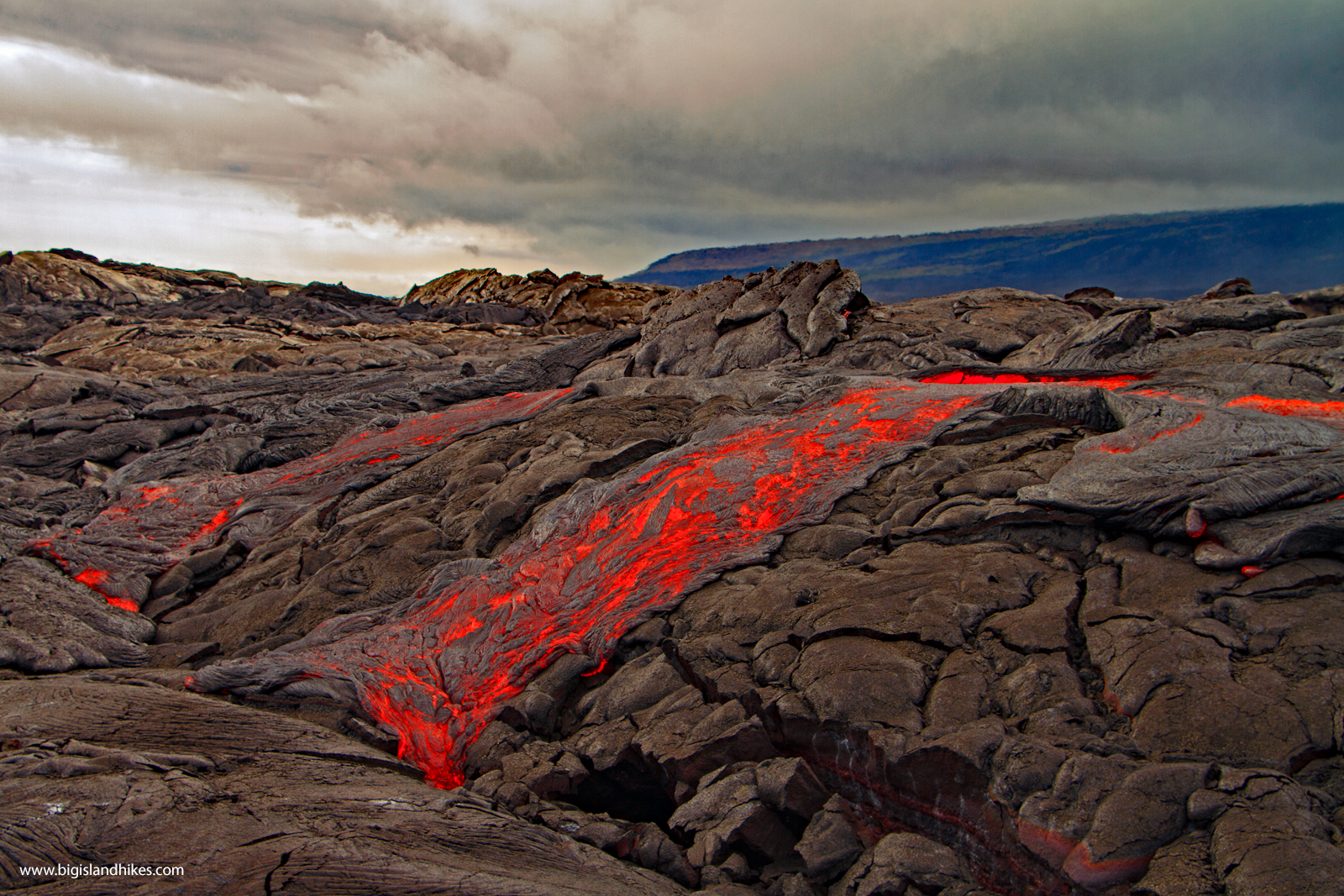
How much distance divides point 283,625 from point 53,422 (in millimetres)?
18885

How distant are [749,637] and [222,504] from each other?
15513 millimetres

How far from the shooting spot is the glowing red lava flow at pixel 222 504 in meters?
14.4

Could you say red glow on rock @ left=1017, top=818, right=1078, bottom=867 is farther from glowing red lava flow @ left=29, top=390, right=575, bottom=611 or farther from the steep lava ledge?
glowing red lava flow @ left=29, top=390, right=575, bottom=611

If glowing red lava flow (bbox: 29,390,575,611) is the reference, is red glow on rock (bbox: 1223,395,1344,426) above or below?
above

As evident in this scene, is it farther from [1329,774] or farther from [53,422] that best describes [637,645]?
[53,422]

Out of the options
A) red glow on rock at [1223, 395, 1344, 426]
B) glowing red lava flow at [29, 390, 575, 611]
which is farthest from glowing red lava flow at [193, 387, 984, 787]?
glowing red lava flow at [29, 390, 575, 611]

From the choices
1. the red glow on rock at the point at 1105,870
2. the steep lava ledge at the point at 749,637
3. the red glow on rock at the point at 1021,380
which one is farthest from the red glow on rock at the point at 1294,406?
the red glow on rock at the point at 1105,870

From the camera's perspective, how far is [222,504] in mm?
17547

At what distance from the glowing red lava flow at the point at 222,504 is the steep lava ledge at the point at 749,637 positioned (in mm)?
109

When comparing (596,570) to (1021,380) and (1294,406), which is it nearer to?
(1021,380)

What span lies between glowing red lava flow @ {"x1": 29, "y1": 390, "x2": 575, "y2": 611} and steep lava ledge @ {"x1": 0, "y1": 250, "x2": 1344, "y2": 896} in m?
0.11

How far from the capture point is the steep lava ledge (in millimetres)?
5617

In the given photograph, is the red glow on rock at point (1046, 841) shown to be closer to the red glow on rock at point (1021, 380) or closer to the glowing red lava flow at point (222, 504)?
the red glow on rock at point (1021, 380)

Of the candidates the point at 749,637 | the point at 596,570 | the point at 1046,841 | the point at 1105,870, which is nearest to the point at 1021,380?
the point at 749,637
